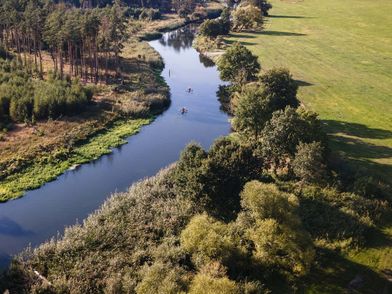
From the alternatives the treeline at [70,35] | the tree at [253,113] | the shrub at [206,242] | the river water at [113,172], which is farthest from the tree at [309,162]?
the treeline at [70,35]

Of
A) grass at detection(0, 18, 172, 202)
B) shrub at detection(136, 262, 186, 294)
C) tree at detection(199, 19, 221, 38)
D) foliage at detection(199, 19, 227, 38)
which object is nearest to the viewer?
shrub at detection(136, 262, 186, 294)

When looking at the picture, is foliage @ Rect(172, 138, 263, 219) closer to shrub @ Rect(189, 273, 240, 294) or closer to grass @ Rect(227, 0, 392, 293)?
grass @ Rect(227, 0, 392, 293)

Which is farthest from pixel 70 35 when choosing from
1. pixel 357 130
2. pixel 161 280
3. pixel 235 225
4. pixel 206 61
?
pixel 161 280

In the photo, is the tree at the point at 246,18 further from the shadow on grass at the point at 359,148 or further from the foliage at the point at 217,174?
the foliage at the point at 217,174

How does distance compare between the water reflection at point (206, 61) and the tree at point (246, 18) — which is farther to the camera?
the tree at point (246, 18)

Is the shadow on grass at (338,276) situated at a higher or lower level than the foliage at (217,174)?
lower

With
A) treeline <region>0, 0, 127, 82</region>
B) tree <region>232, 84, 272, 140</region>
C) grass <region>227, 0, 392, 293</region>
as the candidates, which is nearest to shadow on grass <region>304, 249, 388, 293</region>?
grass <region>227, 0, 392, 293</region>
